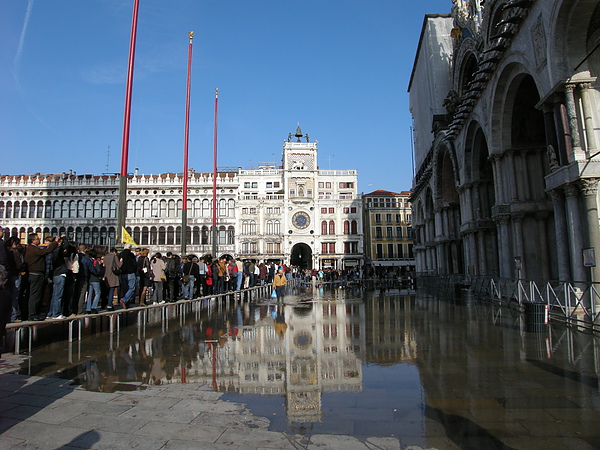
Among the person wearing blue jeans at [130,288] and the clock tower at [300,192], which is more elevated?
the clock tower at [300,192]

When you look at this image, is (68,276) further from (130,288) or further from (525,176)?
(525,176)

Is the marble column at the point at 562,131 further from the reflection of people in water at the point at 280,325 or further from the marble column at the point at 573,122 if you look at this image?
the reflection of people in water at the point at 280,325

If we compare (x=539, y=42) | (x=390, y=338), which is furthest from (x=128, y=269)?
(x=539, y=42)

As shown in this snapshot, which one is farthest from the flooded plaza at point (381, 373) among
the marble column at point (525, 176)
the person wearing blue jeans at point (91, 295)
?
the marble column at point (525, 176)

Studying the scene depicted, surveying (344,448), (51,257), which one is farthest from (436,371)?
(51,257)

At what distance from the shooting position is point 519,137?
19.6 meters

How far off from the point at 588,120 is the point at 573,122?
15.3 inches

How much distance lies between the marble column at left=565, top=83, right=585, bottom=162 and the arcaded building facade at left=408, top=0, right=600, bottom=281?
3cm

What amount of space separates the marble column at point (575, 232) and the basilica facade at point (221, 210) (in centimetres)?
5695

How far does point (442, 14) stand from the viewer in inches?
1444

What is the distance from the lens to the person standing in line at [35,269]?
9.41 meters

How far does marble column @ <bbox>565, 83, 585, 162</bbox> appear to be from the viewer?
42.0 ft

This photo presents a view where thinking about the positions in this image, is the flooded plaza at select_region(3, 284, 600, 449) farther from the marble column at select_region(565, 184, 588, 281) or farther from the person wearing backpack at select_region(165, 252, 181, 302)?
the person wearing backpack at select_region(165, 252, 181, 302)

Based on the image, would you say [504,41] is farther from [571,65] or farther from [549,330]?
[549,330]
